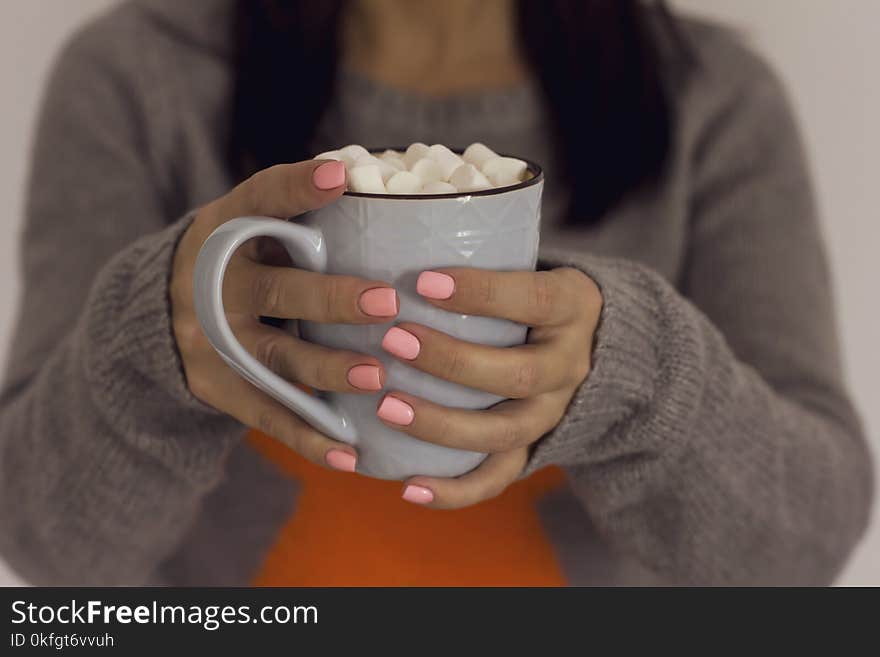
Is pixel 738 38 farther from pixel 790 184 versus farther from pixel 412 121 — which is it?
pixel 412 121

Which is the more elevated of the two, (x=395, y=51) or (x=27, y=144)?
(x=395, y=51)

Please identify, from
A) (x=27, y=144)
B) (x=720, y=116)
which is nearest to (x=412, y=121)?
(x=720, y=116)

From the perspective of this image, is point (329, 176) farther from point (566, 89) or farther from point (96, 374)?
point (566, 89)

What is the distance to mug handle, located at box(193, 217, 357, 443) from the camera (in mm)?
404

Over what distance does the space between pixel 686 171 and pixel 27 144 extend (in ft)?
2.89

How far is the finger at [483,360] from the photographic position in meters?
0.43

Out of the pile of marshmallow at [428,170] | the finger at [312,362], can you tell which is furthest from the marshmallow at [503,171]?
the finger at [312,362]

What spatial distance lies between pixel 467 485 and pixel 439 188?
17 cm

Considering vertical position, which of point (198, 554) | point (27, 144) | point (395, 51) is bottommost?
point (198, 554)

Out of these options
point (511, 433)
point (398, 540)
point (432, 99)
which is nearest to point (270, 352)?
point (511, 433)

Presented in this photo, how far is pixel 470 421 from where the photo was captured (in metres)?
0.46

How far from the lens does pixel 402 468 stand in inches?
18.7

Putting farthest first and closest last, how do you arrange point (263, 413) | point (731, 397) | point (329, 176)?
point (731, 397) → point (263, 413) → point (329, 176)

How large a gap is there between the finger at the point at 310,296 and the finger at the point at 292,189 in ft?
0.10
